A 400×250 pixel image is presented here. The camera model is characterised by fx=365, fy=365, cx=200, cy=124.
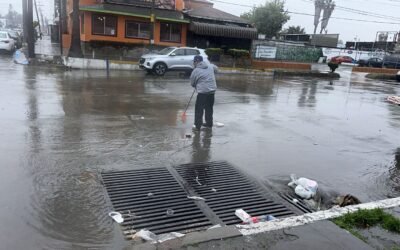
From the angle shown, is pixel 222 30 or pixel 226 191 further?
pixel 222 30

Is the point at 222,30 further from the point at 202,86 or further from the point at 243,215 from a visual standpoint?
the point at 243,215

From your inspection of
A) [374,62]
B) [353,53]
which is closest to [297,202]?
[374,62]

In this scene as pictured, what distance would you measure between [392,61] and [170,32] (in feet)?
73.8

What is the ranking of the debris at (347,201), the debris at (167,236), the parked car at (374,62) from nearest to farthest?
the debris at (167,236)
the debris at (347,201)
the parked car at (374,62)

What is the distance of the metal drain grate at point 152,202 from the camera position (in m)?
3.97

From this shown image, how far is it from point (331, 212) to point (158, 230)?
6.37ft

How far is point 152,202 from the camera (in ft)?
14.9

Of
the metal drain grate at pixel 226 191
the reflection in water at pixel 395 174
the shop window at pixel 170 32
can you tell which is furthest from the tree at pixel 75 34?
the reflection in water at pixel 395 174

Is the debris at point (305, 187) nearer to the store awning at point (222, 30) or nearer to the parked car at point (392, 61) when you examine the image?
the store awning at point (222, 30)

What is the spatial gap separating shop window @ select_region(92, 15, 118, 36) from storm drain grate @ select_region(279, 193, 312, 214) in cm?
2509

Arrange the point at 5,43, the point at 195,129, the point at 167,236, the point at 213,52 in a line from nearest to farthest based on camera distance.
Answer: the point at 167,236
the point at 195,129
the point at 5,43
the point at 213,52

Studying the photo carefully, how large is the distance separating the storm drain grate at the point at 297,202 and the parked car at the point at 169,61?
48.6 ft

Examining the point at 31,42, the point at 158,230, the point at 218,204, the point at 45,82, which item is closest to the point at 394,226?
the point at 218,204

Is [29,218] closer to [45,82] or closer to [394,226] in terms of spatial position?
[394,226]
